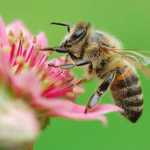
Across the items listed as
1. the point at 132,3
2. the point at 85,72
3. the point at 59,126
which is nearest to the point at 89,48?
the point at 85,72

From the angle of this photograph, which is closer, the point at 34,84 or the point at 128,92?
the point at 34,84

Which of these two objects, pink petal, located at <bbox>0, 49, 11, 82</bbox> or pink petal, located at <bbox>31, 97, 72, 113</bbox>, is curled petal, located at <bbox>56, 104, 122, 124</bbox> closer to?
pink petal, located at <bbox>31, 97, 72, 113</bbox>

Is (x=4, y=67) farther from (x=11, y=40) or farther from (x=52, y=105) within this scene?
→ (x=11, y=40)

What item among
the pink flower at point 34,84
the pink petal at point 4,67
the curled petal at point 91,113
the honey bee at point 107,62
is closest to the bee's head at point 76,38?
the honey bee at point 107,62

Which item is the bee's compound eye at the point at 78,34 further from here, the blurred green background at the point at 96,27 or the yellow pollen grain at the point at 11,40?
the blurred green background at the point at 96,27

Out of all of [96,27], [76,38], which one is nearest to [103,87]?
[76,38]

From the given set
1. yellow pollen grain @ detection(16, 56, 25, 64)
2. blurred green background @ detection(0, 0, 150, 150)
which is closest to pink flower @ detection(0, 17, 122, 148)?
yellow pollen grain @ detection(16, 56, 25, 64)

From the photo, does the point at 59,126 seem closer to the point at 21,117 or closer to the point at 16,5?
the point at 16,5
